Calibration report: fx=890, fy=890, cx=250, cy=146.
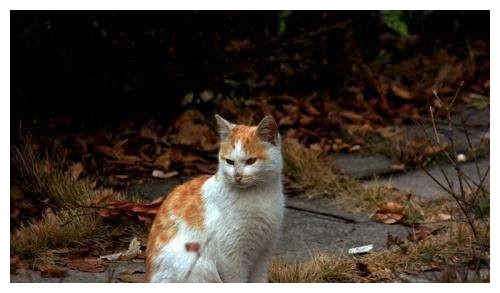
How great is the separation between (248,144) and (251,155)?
59 mm

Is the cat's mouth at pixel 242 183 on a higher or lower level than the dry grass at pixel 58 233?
higher

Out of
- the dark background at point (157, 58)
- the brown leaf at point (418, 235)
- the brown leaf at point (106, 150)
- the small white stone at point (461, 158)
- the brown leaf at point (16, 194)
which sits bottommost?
the brown leaf at point (418, 235)

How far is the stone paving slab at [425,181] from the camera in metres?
6.23

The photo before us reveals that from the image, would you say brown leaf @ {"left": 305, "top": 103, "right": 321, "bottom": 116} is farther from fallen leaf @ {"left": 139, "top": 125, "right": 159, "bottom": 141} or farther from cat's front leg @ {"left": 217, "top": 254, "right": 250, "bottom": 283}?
cat's front leg @ {"left": 217, "top": 254, "right": 250, "bottom": 283}

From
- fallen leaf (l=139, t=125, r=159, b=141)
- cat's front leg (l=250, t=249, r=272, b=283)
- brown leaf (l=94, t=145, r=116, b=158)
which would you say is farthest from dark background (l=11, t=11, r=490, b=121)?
cat's front leg (l=250, t=249, r=272, b=283)

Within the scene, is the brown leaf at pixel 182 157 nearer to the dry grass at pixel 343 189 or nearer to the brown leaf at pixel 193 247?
the dry grass at pixel 343 189

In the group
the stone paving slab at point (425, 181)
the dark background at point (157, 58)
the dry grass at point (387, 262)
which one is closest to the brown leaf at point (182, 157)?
the dark background at point (157, 58)

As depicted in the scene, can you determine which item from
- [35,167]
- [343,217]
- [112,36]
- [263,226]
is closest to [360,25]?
[112,36]

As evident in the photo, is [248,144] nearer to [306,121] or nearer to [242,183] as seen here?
[242,183]

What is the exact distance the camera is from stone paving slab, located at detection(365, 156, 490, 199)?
6.23 m

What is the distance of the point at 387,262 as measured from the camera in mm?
4855

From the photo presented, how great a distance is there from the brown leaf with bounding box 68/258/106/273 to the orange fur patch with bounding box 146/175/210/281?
55 cm

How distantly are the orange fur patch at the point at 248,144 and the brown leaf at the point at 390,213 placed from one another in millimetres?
1629

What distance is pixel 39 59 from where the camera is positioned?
6930mm
